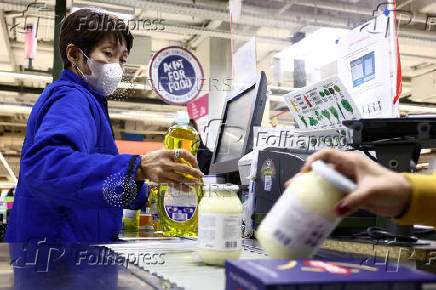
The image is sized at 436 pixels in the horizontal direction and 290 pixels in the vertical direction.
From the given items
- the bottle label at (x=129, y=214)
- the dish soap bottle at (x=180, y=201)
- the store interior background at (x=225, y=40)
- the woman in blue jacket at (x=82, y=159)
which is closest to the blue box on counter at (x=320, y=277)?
the woman in blue jacket at (x=82, y=159)

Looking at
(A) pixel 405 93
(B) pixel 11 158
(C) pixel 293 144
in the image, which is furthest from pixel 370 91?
(B) pixel 11 158

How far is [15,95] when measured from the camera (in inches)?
462

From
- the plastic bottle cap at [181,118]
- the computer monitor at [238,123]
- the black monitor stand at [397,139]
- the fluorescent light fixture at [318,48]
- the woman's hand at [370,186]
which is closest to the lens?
the woman's hand at [370,186]

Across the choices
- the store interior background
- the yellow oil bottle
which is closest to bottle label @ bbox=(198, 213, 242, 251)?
the yellow oil bottle

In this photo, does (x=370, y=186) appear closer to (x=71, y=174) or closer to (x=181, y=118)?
(x=71, y=174)

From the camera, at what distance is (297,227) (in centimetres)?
68

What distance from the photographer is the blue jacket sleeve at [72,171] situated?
4.31 ft

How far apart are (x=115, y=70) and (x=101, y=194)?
0.73 meters

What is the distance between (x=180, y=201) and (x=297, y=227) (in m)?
0.95

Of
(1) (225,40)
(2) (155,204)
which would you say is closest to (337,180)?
(2) (155,204)

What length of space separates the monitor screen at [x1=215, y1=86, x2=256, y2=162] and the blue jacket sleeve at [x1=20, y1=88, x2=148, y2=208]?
2.91ft

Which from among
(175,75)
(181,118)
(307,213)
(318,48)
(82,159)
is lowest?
(307,213)

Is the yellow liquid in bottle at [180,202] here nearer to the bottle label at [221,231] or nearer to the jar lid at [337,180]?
the bottle label at [221,231]

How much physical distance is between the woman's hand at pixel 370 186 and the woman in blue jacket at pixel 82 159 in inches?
23.4
